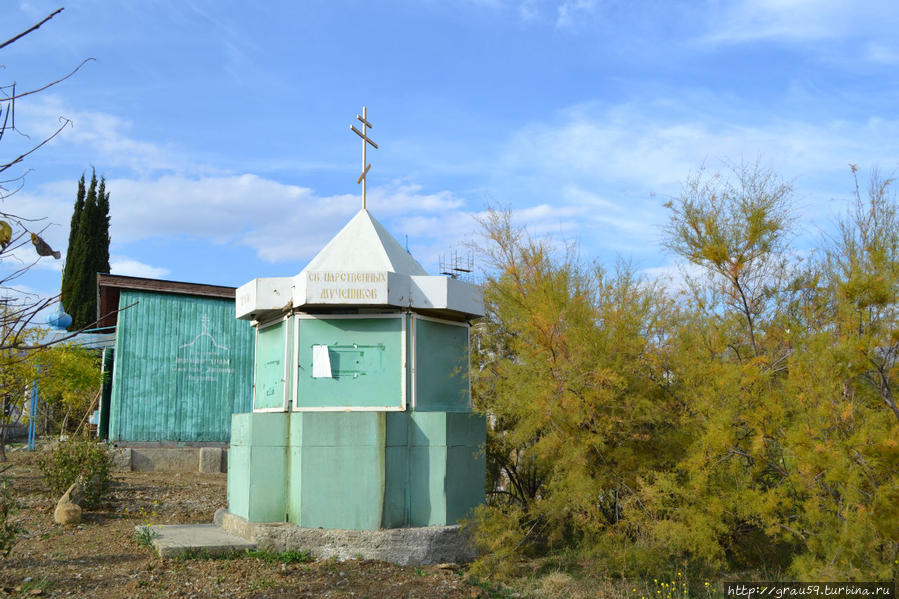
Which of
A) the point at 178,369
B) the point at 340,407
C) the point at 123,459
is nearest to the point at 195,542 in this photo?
the point at 340,407

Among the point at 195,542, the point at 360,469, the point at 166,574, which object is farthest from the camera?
the point at 360,469

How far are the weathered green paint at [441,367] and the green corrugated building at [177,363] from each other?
967 cm

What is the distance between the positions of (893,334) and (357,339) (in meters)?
5.55

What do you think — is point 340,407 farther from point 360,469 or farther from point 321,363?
point 360,469

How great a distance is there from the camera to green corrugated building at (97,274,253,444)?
16500 millimetres

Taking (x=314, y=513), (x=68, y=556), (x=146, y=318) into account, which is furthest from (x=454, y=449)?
(x=146, y=318)

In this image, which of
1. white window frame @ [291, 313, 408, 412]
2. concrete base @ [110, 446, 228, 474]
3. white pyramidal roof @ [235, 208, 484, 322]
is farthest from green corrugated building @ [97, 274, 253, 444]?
white window frame @ [291, 313, 408, 412]

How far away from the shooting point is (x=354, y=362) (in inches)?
338

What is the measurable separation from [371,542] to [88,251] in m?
30.3

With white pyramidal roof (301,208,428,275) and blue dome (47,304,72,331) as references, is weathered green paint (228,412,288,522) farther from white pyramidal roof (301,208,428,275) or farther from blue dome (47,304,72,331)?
blue dome (47,304,72,331)

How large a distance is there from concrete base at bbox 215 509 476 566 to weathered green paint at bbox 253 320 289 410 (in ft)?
5.05

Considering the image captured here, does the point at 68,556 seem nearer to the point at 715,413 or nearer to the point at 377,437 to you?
the point at 377,437

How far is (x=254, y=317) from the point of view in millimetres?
9672

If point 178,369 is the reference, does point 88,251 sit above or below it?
above
